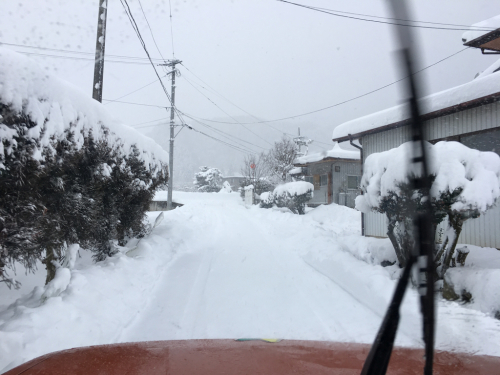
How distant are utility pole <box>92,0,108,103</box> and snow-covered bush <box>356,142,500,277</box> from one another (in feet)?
24.7

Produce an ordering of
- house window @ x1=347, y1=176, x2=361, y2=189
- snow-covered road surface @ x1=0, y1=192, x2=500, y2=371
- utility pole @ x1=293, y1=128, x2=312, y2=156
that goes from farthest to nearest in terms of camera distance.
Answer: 1. utility pole @ x1=293, y1=128, x2=312, y2=156
2. house window @ x1=347, y1=176, x2=361, y2=189
3. snow-covered road surface @ x1=0, y1=192, x2=500, y2=371

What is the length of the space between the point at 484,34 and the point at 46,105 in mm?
11210

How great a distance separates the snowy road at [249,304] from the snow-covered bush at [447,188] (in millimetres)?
1323

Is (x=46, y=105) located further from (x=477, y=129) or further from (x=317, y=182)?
(x=317, y=182)

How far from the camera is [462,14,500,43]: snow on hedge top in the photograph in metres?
9.42

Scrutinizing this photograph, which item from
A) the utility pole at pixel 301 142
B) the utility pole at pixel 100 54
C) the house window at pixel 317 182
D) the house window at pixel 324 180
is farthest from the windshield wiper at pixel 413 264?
the utility pole at pixel 301 142

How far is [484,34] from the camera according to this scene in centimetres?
947

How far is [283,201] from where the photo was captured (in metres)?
18.9

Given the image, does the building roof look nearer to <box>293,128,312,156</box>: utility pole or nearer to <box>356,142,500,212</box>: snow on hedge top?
<box>356,142,500,212</box>: snow on hedge top

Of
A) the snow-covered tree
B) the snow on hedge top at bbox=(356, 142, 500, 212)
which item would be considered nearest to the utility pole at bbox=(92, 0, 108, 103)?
the snow on hedge top at bbox=(356, 142, 500, 212)

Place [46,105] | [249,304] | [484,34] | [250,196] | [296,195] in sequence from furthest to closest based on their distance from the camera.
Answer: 1. [250,196]
2. [296,195]
3. [484,34]
4. [249,304]
5. [46,105]

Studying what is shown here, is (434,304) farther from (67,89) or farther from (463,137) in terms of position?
(463,137)

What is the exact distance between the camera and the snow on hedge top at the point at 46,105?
3.61 metres

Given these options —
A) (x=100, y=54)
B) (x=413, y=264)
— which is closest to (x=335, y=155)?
(x=100, y=54)
